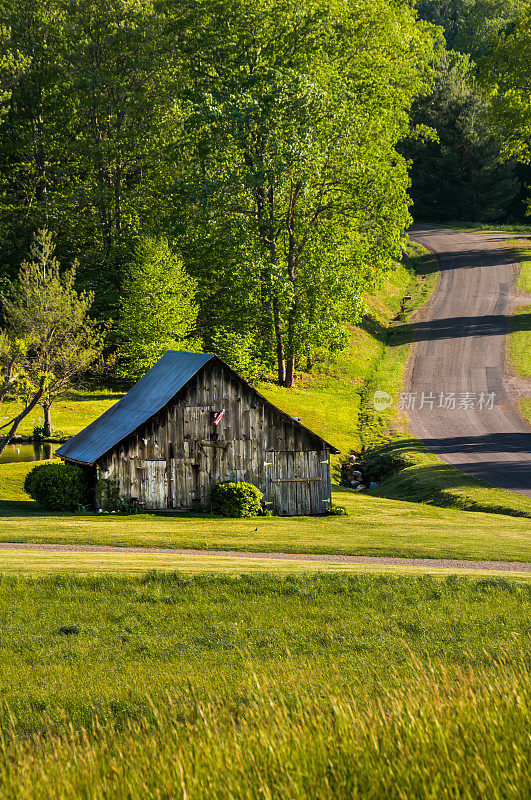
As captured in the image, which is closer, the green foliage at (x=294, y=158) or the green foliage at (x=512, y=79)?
the green foliage at (x=294, y=158)

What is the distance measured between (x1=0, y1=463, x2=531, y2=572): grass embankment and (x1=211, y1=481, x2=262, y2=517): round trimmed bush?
3.53 feet

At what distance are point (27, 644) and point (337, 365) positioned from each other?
1826 inches

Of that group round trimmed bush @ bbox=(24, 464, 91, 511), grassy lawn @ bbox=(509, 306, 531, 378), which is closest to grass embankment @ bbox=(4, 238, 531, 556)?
round trimmed bush @ bbox=(24, 464, 91, 511)

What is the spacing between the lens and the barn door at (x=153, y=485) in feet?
102

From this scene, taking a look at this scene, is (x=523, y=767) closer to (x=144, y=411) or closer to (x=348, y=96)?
(x=144, y=411)

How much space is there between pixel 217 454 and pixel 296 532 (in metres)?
6.88

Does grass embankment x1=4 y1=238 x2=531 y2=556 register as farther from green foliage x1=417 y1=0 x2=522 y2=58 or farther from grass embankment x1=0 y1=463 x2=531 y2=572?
green foliage x1=417 y1=0 x2=522 y2=58

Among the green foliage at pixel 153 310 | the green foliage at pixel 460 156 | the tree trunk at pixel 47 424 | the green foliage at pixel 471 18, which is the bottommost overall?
the tree trunk at pixel 47 424

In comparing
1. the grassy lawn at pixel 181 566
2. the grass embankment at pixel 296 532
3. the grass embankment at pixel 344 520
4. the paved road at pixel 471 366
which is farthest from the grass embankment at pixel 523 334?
the grassy lawn at pixel 181 566

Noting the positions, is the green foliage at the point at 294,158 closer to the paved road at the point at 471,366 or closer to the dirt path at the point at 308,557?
the paved road at the point at 471,366

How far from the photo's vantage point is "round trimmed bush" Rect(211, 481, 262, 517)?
103 ft

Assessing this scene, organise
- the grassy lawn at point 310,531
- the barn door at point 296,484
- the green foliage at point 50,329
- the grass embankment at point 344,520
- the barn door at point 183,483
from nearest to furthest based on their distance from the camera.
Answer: the grassy lawn at point 310,531 → the grass embankment at point 344,520 → the barn door at point 183,483 → the barn door at point 296,484 → the green foliage at point 50,329

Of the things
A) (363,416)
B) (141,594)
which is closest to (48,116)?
(363,416)

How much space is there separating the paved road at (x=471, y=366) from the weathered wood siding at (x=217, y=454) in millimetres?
9592
